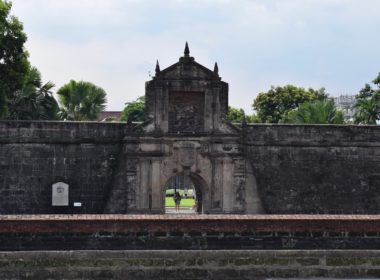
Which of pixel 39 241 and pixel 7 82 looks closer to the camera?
pixel 39 241

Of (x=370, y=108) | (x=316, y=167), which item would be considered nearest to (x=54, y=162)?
(x=316, y=167)

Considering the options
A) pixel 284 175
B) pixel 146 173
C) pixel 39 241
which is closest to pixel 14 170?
pixel 146 173

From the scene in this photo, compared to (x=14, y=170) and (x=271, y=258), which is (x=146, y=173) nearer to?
(x=14, y=170)

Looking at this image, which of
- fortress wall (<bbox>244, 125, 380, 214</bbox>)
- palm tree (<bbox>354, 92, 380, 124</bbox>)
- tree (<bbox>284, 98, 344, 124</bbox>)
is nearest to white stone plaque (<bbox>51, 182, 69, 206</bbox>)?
fortress wall (<bbox>244, 125, 380, 214</bbox>)

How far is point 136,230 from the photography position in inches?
567

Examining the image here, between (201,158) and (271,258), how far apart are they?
1069 cm

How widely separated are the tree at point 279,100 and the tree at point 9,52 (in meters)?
32.2

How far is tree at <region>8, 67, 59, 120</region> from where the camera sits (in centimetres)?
3616

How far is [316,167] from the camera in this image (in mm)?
25656

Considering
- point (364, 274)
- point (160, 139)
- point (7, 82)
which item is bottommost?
point (364, 274)

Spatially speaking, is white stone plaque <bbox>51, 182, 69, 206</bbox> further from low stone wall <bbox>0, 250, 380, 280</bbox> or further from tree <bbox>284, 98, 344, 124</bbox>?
tree <bbox>284, 98, 344, 124</bbox>

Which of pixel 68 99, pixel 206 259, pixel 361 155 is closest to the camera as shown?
pixel 206 259

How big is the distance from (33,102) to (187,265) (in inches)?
950

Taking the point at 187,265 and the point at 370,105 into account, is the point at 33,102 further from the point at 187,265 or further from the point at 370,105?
the point at 187,265
